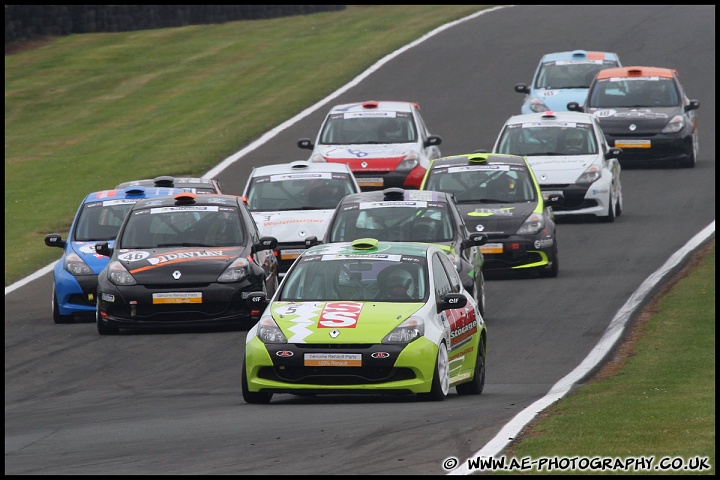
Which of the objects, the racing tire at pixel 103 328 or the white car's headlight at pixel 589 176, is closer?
the racing tire at pixel 103 328

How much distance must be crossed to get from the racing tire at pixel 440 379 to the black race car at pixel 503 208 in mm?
8234

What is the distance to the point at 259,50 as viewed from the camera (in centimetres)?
4728

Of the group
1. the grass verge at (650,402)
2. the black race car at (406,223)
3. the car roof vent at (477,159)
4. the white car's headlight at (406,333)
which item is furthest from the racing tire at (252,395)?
the car roof vent at (477,159)

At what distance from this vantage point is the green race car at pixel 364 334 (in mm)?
12125

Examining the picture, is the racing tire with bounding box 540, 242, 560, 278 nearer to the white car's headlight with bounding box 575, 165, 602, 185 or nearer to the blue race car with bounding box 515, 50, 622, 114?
the white car's headlight with bounding box 575, 165, 602, 185

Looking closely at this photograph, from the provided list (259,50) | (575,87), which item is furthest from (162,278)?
(259,50)

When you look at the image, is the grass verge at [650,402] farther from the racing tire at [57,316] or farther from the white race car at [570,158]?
the racing tire at [57,316]

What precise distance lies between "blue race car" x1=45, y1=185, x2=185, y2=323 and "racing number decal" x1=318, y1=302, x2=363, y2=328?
20.3ft

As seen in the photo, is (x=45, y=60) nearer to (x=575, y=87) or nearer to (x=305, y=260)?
(x=575, y=87)

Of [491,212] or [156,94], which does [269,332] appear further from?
[156,94]

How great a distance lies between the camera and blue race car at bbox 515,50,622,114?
32.9 meters

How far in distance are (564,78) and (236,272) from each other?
1836 cm

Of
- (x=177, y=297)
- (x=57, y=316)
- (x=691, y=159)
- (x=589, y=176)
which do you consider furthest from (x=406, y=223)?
(x=691, y=159)

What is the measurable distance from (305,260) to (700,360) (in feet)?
12.4
